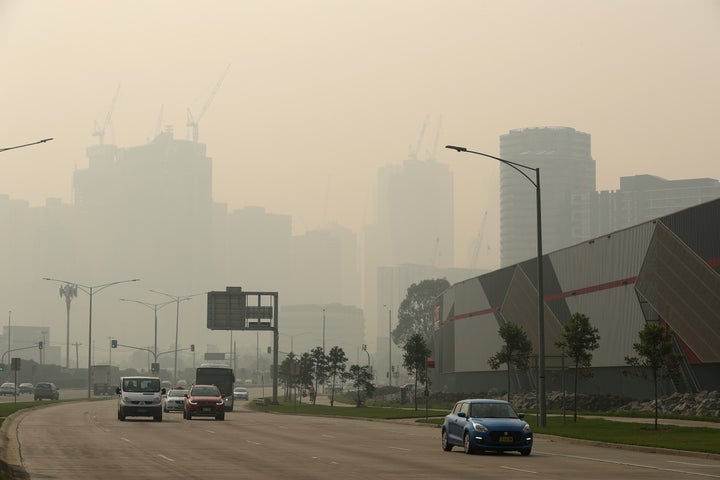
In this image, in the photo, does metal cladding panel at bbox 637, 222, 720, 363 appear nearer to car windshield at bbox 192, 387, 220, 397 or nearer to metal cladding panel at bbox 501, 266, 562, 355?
metal cladding panel at bbox 501, 266, 562, 355

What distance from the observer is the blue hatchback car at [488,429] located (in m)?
32.0

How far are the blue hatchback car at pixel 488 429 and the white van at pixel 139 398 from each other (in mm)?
22918

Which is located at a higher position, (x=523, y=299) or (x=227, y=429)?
(x=523, y=299)

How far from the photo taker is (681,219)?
201ft

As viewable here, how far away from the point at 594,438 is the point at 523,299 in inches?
1932

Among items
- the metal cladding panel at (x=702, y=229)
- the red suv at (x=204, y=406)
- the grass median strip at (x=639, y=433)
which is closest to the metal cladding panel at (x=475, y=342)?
the metal cladding panel at (x=702, y=229)

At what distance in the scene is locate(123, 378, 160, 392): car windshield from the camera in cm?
5391

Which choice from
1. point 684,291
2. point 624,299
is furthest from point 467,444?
point 624,299

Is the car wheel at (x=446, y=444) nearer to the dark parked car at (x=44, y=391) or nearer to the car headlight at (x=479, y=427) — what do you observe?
the car headlight at (x=479, y=427)

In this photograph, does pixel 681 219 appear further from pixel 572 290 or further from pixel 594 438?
pixel 594 438

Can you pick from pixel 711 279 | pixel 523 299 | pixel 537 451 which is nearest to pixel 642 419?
pixel 711 279

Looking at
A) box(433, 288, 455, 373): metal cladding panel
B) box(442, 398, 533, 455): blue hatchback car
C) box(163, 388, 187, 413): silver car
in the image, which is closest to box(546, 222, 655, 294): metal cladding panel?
box(163, 388, 187, 413): silver car

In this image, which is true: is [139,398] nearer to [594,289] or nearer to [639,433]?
[639,433]

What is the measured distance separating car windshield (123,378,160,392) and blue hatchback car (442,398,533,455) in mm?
23179
